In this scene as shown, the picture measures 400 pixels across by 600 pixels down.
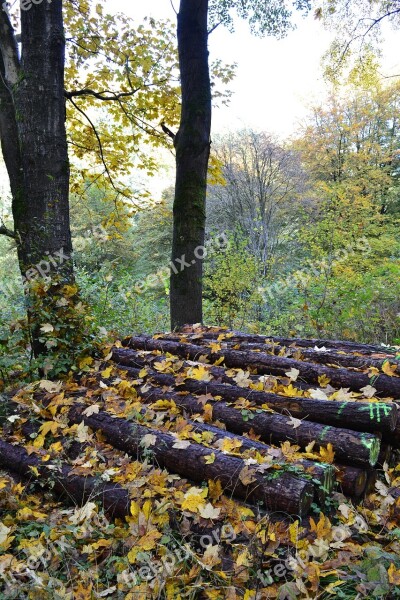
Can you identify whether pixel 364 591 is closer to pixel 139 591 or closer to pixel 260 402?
pixel 139 591

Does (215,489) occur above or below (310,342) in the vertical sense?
below

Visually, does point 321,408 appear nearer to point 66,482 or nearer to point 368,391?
point 368,391

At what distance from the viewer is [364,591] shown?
70.3 inches

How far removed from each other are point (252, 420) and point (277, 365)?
2.68 ft

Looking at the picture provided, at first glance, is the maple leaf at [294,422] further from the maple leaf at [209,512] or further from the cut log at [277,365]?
the maple leaf at [209,512]

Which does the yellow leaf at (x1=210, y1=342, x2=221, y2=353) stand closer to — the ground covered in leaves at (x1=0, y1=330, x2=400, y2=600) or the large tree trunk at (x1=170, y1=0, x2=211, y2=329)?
the ground covered in leaves at (x1=0, y1=330, x2=400, y2=600)

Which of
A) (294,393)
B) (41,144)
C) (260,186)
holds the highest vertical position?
(260,186)

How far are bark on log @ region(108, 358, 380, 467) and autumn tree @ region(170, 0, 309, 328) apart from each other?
3068 millimetres

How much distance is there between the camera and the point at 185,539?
2.30 m

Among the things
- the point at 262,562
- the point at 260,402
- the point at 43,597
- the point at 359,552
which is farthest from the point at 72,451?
the point at 359,552

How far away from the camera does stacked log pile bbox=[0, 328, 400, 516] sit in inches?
99.7

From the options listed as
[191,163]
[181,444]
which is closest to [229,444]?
[181,444]

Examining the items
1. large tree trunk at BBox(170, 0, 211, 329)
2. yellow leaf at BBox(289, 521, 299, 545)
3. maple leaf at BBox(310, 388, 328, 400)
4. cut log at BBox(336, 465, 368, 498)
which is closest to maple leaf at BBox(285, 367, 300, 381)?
maple leaf at BBox(310, 388, 328, 400)

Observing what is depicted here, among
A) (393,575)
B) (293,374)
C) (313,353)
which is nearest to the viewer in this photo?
(393,575)
